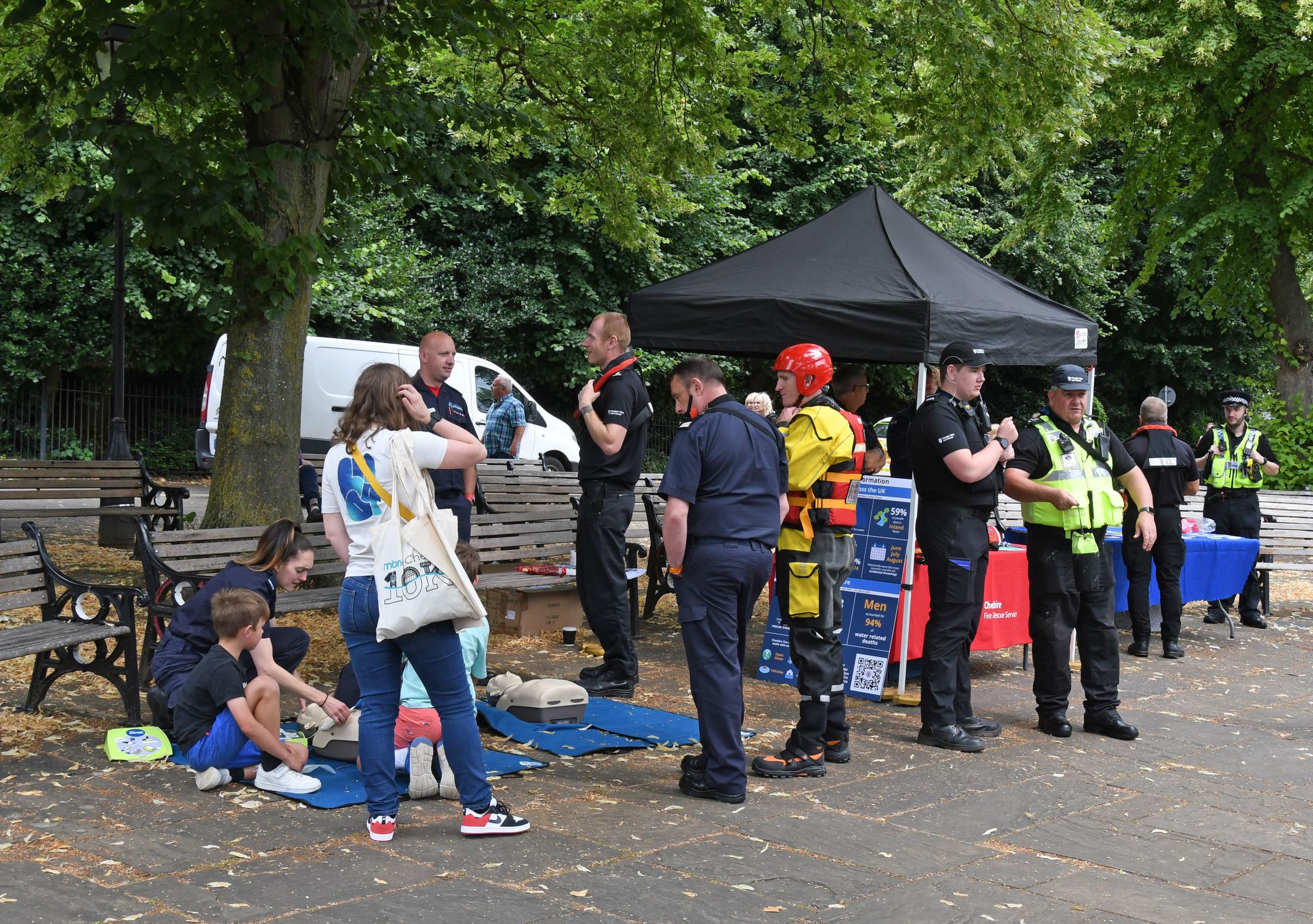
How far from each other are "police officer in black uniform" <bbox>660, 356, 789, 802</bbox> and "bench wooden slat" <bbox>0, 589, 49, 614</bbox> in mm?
3269

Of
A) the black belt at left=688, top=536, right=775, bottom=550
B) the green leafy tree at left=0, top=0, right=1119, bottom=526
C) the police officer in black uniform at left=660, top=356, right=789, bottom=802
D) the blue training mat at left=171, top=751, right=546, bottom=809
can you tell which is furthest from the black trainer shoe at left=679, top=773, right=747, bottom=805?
the green leafy tree at left=0, top=0, right=1119, bottom=526

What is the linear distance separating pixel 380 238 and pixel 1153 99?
13.0 meters

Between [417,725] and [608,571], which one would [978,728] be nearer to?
[608,571]

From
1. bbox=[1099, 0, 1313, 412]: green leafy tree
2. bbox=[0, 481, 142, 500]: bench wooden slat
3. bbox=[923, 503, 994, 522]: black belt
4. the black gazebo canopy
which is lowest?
bbox=[0, 481, 142, 500]: bench wooden slat

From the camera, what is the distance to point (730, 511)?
5.63 metres

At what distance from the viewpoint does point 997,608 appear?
859cm

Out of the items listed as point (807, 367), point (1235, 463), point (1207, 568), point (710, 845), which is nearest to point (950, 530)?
point (807, 367)

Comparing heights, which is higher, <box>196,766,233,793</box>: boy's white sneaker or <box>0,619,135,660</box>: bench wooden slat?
<box>0,619,135,660</box>: bench wooden slat

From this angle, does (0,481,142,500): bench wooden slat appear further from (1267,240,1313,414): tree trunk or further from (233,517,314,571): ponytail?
(1267,240,1313,414): tree trunk

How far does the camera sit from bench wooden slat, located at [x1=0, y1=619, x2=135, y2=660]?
5926mm

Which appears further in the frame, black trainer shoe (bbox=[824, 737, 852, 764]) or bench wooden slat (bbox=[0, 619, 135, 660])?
black trainer shoe (bbox=[824, 737, 852, 764])

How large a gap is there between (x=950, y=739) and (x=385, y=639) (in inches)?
133

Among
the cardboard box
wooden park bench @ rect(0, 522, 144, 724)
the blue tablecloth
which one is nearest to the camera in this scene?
wooden park bench @ rect(0, 522, 144, 724)

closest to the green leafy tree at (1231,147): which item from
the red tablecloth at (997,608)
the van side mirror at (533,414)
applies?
the van side mirror at (533,414)
